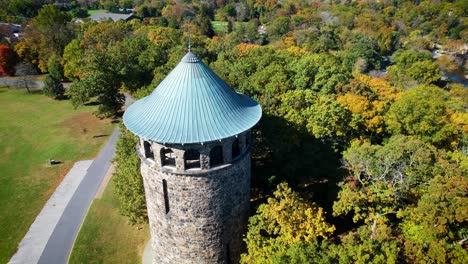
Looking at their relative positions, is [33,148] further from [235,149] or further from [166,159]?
[235,149]

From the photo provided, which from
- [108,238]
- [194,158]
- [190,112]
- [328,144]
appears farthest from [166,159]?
[328,144]

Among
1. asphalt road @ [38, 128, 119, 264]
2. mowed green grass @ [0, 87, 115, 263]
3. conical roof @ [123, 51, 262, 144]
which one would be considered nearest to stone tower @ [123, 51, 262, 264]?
conical roof @ [123, 51, 262, 144]

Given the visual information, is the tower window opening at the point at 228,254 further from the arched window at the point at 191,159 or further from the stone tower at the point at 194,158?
the arched window at the point at 191,159

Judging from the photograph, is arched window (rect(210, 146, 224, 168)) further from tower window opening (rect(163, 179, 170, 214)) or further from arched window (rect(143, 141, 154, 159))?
arched window (rect(143, 141, 154, 159))

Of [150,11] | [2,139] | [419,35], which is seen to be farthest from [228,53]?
[150,11]

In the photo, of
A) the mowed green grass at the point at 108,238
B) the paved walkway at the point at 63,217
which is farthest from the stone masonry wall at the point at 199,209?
the paved walkway at the point at 63,217

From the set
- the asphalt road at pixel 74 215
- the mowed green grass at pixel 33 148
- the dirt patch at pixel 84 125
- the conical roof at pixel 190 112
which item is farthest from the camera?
the dirt patch at pixel 84 125
